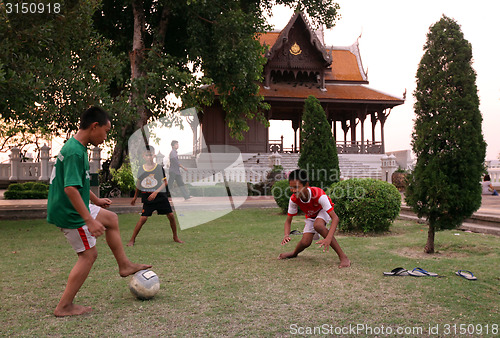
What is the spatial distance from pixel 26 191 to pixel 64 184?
47.5 ft

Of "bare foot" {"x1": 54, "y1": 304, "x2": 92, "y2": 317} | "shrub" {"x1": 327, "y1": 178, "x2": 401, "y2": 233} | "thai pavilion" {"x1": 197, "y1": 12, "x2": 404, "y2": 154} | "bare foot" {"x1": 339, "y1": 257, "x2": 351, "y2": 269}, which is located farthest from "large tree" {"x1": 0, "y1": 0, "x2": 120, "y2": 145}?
"thai pavilion" {"x1": 197, "y1": 12, "x2": 404, "y2": 154}

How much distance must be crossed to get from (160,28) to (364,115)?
49.6 ft

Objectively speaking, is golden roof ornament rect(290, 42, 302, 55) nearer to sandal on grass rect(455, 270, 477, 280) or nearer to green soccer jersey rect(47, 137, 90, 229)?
sandal on grass rect(455, 270, 477, 280)

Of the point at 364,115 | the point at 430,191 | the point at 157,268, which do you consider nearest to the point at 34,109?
the point at 157,268

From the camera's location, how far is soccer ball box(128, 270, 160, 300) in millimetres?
3773

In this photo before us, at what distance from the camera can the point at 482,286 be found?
13.9ft

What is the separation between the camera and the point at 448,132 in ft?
18.9

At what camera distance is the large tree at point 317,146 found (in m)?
11.0

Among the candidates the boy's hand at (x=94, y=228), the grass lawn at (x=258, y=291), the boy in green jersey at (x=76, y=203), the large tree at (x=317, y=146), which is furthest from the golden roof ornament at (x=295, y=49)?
the boy's hand at (x=94, y=228)

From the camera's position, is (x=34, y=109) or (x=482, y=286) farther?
(x=34, y=109)

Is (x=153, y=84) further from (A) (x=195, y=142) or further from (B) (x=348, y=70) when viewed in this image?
(B) (x=348, y=70)

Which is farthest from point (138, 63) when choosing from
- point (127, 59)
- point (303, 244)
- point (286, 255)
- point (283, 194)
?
point (303, 244)

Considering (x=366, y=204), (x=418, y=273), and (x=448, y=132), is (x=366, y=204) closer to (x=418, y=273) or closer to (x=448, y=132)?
(x=448, y=132)

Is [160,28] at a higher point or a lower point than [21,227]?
higher
